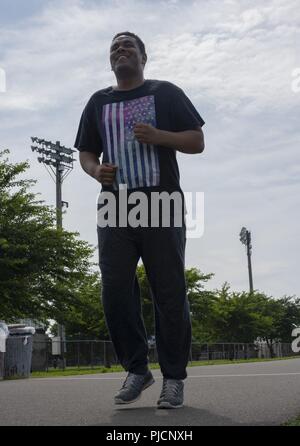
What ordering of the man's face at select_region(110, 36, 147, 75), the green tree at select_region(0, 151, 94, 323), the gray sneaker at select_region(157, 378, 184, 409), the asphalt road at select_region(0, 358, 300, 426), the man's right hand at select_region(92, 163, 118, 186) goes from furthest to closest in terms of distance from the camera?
the green tree at select_region(0, 151, 94, 323) < the man's face at select_region(110, 36, 147, 75) < the man's right hand at select_region(92, 163, 118, 186) < the gray sneaker at select_region(157, 378, 184, 409) < the asphalt road at select_region(0, 358, 300, 426)

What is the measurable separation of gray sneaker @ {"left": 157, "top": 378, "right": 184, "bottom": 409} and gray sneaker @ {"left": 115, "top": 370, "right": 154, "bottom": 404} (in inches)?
7.2

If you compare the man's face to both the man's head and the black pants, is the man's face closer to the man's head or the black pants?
the man's head

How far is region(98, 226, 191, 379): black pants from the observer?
Result: 362cm

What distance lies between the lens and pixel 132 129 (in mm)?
3703

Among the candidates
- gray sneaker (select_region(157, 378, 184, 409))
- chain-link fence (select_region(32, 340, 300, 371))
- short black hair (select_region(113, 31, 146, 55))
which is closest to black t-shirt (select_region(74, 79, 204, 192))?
short black hair (select_region(113, 31, 146, 55))

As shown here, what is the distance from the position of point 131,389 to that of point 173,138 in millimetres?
1307

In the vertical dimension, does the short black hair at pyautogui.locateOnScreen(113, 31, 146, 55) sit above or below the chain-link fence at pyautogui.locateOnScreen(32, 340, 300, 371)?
above

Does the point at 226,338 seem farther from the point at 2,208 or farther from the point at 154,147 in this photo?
the point at 154,147

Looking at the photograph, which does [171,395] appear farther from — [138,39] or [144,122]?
[138,39]

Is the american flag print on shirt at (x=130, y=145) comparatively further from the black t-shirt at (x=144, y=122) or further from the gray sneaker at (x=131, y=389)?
the gray sneaker at (x=131, y=389)

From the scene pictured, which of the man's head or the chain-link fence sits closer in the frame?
the man's head

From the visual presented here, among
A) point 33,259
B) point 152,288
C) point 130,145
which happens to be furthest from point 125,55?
point 33,259
